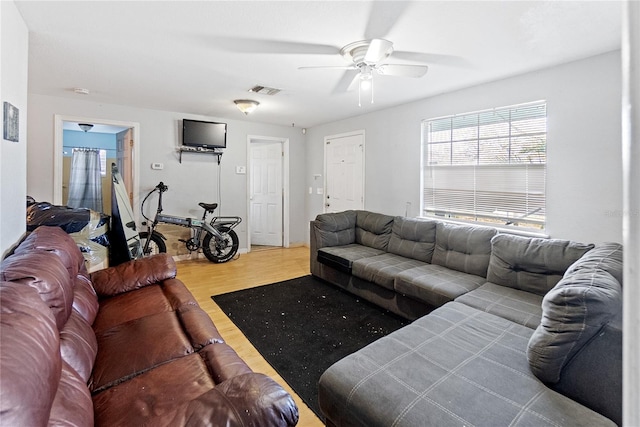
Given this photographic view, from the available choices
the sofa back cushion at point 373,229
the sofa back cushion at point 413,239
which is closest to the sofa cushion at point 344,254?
the sofa back cushion at point 373,229

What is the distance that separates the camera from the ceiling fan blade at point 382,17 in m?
1.89

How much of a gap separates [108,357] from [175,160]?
3.93m

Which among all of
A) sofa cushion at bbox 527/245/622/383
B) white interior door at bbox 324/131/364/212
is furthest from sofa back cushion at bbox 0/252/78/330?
white interior door at bbox 324/131/364/212

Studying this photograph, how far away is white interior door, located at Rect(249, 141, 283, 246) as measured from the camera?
20.0ft

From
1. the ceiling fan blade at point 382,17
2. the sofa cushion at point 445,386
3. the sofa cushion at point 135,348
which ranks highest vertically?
the ceiling fan blade at point 382,17

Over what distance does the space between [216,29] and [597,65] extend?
299 centimetres

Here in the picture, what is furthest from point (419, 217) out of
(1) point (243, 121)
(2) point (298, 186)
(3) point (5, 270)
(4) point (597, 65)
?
(3) point (5, 270)

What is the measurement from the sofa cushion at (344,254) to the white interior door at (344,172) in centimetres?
113

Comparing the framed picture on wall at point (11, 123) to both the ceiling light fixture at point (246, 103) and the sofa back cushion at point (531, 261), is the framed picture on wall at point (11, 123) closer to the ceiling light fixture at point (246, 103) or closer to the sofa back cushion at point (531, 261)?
the ceiling light fixture at point (246, 103)

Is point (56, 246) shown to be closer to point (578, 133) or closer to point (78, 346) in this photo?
point (78, 346)

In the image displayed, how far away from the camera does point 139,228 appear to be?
4.71 metres

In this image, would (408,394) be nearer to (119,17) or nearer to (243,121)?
(119,17)

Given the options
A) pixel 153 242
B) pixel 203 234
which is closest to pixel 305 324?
pixel 203 234

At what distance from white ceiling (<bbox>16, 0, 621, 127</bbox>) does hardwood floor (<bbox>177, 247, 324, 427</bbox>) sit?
2.33m
